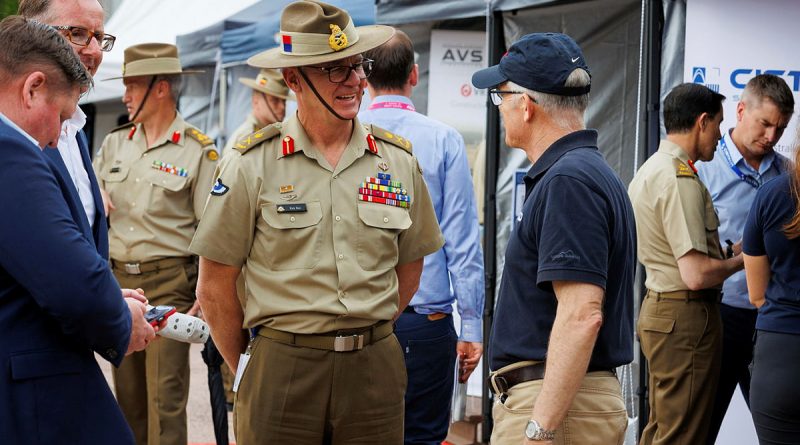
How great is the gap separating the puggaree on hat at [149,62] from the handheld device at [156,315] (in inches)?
116

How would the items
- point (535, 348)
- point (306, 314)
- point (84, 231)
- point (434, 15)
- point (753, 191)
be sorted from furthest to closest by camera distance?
point (434, 15)
point (753, 191)
point (306, 314)
point (535, 348)
point (84, 231)

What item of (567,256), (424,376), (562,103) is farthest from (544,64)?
(424,376)

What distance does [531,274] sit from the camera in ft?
9.38

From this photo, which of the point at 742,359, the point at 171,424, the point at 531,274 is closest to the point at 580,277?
the point at 531,274

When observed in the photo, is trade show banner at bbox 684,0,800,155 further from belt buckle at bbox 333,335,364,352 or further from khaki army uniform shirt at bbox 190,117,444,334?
belt buckle at bbox 333,335,364,352

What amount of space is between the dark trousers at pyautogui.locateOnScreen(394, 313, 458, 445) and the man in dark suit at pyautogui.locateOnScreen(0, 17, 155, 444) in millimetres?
1757

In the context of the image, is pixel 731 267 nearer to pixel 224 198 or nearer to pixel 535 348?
pixel 535 348

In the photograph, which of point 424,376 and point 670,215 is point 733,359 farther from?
point 424,376

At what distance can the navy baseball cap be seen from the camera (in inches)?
115

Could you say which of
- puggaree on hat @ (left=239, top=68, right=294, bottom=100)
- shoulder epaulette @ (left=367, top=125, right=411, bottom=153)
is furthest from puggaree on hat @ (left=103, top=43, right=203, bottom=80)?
shoulder epaulette @ (left=367, top=125, right=411, bottom=153)

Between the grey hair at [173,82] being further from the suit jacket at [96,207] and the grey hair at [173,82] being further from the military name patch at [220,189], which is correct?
the military name patch at [220,189]

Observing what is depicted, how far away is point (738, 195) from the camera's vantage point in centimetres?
514

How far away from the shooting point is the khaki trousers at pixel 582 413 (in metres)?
2.82

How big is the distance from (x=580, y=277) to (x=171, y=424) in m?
3.30
